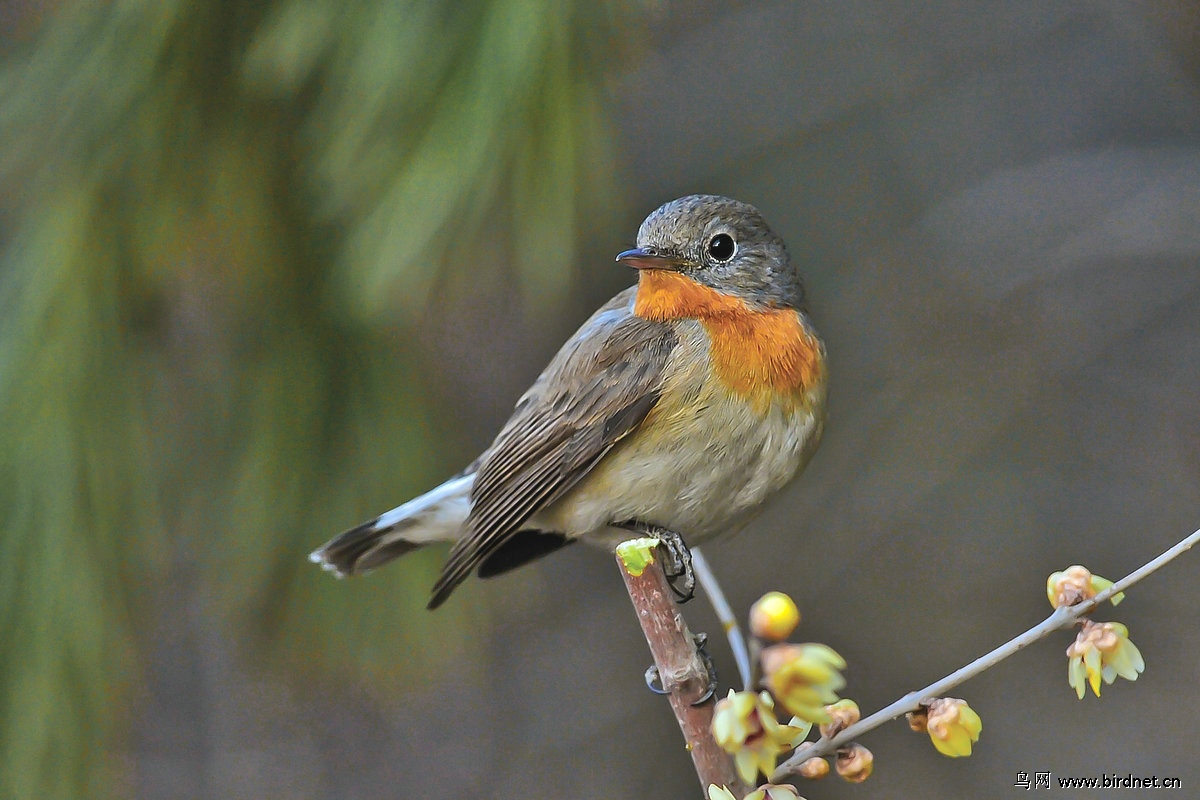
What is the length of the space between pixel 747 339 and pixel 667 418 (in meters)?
0.23

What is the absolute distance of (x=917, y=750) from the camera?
4535mm

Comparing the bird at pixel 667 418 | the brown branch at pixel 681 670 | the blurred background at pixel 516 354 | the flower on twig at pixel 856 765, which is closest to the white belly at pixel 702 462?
the bird at pixel 667 418

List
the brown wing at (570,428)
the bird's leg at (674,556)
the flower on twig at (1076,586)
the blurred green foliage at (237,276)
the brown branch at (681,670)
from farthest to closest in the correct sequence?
the brown wing at (570,428)
the bird's leg at (674,556)
the blurred green foliage at (237,276)
the brown branch at (681,670)
the flower on twig at (1076,586)

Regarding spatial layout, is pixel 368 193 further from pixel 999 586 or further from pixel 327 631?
pixel 999 586

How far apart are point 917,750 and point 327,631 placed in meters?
2.78

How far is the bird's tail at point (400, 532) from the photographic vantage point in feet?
7.98

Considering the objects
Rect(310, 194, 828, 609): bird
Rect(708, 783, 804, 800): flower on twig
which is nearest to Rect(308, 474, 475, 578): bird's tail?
Rect(310, 194, 828, 609): bird

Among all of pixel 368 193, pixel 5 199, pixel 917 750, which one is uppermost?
pixel 5 199

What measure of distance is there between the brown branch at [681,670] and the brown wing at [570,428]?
2.52 ft

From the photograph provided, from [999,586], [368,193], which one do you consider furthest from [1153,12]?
[368,193]

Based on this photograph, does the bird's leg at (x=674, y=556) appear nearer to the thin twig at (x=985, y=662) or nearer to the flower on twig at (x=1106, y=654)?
the thin twig at (x=985, y=662)

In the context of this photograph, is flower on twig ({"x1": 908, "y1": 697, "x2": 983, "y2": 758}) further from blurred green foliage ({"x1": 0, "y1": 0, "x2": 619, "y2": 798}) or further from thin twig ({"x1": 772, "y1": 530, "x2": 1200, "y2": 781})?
blurred green foliage ({"x1": 0, "y1": 0, "x2": 619, "y2": 798})

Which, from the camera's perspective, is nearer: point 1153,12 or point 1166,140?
point 1153,12

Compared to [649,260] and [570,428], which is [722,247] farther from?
[570,428]
